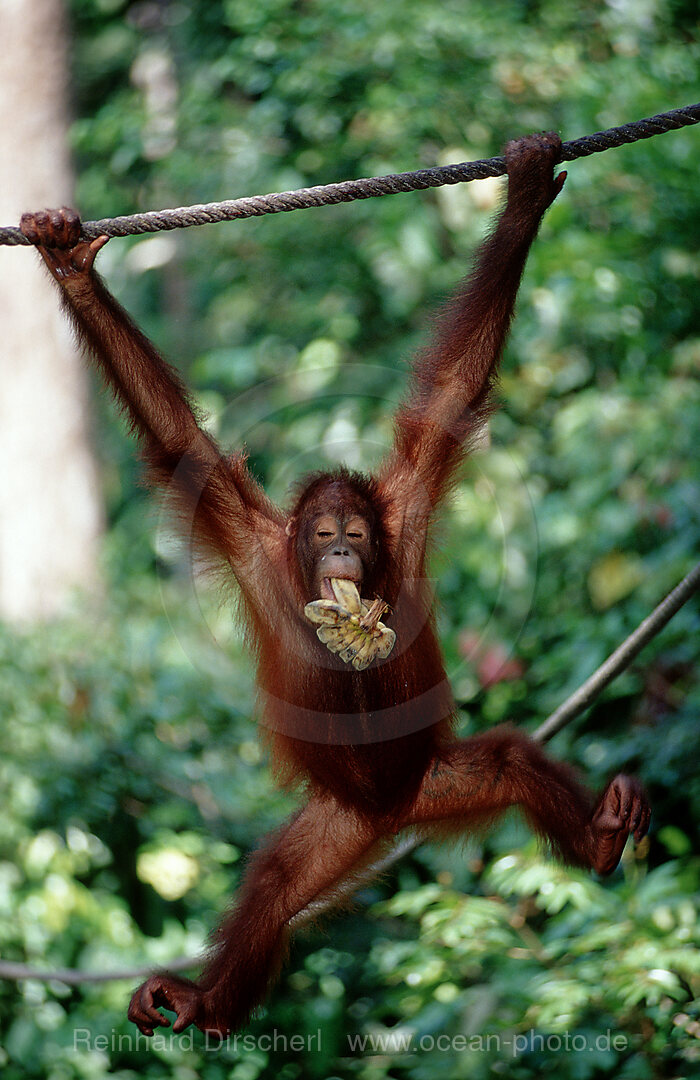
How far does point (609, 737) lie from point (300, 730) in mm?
2236

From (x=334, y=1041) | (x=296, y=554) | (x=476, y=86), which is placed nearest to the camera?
(x=296, y=554)

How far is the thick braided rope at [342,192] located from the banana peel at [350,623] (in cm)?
93

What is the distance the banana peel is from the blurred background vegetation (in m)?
0.53

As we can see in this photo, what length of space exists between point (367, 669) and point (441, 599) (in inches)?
79.7

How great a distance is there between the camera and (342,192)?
9.21ft

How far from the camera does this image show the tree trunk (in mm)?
8070

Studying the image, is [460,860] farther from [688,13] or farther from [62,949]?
[688,13]

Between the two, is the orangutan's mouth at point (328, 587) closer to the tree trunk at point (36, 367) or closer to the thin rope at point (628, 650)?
the thin rope at point (628, 650)

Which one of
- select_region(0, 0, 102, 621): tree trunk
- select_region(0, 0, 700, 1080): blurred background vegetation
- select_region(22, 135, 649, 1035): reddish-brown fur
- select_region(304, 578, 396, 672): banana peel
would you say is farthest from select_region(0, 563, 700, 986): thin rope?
select_region(0, 0, 102, 621): tree trunk

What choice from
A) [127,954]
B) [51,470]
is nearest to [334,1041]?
[127,954]

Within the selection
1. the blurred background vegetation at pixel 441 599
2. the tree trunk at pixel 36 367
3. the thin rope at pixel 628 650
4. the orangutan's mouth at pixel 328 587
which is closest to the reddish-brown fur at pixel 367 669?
the orangutan's mouth at pixel 328 587

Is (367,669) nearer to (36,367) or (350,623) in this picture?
(350,623)

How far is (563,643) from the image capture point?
5168mm

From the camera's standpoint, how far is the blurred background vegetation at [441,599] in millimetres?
4125
